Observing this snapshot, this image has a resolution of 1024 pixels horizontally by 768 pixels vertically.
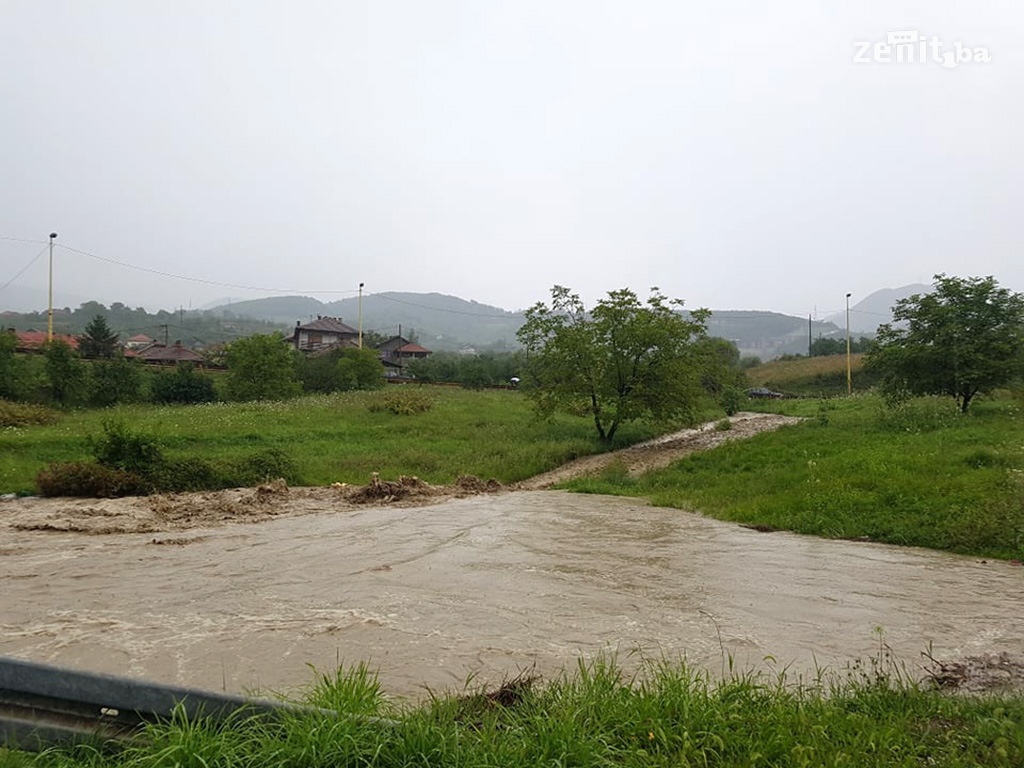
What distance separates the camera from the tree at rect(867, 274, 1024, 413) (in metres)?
19.9

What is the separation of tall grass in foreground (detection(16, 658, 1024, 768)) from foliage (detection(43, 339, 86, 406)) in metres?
33.5

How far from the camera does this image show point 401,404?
3133 cm

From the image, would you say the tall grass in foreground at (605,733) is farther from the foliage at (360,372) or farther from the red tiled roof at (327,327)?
the red tiled roof at (327,327)

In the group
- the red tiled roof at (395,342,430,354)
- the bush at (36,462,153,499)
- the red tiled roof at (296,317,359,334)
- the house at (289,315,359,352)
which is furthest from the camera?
the red tiled roof at (296,317,359,334)

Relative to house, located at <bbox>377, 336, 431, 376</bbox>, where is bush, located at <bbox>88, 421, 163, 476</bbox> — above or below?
below

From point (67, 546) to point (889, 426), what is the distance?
2033 cm

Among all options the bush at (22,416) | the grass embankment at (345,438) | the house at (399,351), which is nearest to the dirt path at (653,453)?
the grass embankment at (345,438)

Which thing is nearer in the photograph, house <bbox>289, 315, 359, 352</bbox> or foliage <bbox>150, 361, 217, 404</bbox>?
foliage <bbox>150, 361, 217, 404</bbox>

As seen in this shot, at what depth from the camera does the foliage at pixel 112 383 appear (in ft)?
108

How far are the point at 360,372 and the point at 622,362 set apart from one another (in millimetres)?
25424

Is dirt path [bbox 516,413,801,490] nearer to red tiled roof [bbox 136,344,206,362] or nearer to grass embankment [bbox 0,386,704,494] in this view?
grass embankment [bbox 0,386,704,494]

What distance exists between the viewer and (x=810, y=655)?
19.5 ft

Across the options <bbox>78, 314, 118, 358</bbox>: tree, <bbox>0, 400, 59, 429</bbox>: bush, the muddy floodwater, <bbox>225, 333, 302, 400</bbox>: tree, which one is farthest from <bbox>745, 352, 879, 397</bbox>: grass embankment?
<bbox>78, 314, 118, 358</bbox>: tree

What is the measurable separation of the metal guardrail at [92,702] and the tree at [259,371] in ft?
120
